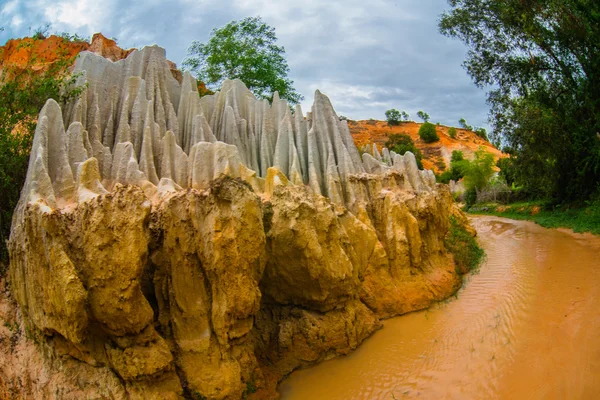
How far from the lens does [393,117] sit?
217 ft

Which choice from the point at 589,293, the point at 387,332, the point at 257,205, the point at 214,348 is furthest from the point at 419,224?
the point at 214,348

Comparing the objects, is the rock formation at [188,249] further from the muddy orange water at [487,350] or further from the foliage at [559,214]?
the foliage at [559,214]

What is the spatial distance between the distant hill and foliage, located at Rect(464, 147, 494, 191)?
551 inches

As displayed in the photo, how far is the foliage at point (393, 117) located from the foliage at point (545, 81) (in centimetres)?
4760

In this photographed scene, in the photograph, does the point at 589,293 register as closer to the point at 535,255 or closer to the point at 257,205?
the point at 535,255

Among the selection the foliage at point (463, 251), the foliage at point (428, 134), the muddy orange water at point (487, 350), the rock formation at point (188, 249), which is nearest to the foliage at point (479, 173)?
the foliage at point (463, 251)

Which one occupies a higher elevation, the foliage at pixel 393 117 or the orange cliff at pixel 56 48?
the foliage at pixel 393 117

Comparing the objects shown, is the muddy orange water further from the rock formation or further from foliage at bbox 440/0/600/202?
foliage at bbox 440/0/600/202

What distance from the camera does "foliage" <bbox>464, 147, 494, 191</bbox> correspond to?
32438 millimetres

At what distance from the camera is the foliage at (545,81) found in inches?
588

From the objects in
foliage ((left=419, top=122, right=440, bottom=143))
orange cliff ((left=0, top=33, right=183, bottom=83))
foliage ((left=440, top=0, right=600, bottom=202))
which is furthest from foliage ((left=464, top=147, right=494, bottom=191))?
orange cliff ((left=0, top=33, right=183, bottom=83))

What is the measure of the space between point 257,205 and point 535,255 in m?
11.5

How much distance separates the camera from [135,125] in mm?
8250

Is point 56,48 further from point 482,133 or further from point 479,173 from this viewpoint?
point 482,133
